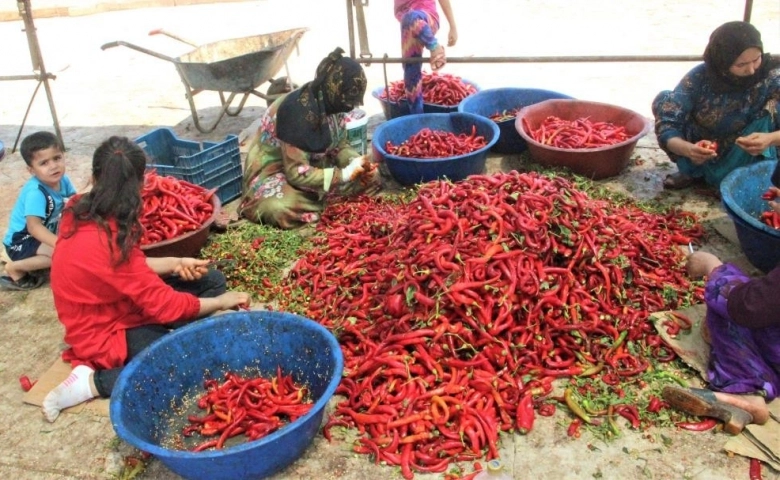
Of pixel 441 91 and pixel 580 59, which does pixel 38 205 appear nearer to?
pixel 441 91

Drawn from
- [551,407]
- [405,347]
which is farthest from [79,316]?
[551,407]

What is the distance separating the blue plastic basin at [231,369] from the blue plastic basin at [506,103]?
372cm

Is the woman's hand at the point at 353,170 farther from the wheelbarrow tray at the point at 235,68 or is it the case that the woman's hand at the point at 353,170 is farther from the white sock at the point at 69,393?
the white sock at the point at 69,393

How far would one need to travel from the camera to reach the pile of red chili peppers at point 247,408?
3352 mm

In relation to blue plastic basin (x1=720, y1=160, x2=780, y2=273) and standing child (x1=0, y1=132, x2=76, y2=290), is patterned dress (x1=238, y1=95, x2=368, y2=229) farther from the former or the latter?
blue plastic basin (x1=720, y1=160, x2=780, y2=273)

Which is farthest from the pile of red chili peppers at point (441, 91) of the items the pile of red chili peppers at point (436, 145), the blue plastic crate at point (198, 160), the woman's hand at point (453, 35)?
the blue plastic crate at point (198, 160)

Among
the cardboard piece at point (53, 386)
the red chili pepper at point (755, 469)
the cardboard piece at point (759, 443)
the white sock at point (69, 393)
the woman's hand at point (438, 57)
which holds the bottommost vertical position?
the red chili pepper at point (755, 469)

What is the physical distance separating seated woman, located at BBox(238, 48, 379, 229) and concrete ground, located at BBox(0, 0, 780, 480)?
168 cm

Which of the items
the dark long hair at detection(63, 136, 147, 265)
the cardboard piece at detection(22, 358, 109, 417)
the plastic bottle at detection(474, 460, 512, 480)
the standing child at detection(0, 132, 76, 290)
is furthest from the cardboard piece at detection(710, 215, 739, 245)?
the standing child at detection(0, 132, 76, 290)

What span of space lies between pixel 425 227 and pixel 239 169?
269 cm

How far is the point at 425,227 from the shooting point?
398cm

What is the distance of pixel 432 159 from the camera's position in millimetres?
5551

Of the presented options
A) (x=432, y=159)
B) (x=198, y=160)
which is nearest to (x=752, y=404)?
(x=432, y=159)

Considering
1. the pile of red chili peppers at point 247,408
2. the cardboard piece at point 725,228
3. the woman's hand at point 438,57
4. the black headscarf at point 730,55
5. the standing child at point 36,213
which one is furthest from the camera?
the woman's hand at point 438,57
